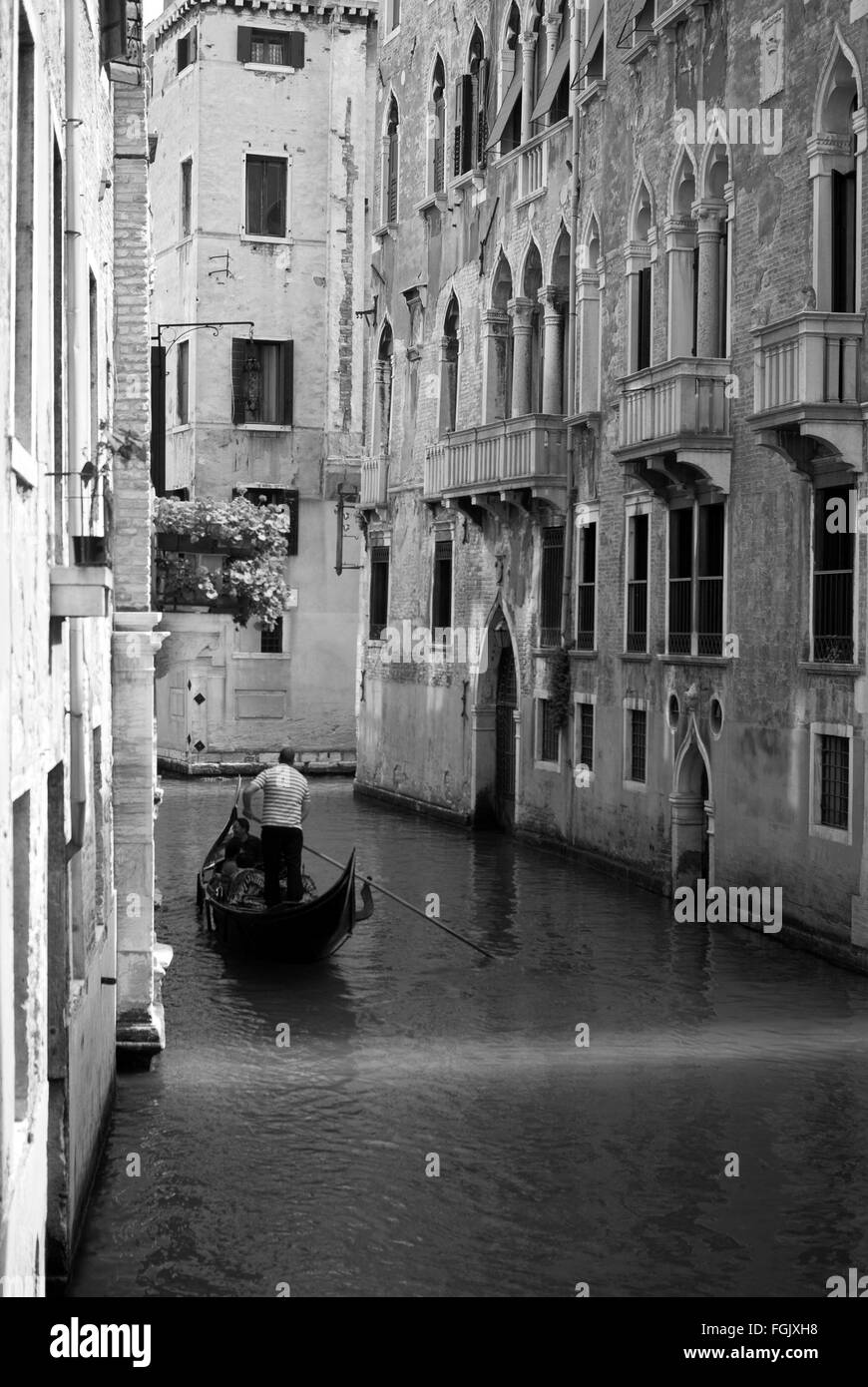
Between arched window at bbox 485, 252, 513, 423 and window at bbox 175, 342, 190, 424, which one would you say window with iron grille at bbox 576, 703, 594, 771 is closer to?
arched window at bbox 485, 252, 513, 423

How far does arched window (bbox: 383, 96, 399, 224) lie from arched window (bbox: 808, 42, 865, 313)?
1294cm

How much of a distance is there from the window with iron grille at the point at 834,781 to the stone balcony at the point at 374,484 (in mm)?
13172

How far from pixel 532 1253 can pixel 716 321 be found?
10479 mm

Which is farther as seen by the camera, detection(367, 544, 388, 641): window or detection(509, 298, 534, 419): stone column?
detection(367, 544, 388, 641): window

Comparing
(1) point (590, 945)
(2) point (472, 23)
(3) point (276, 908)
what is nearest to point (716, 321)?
(1) point (590, 945)

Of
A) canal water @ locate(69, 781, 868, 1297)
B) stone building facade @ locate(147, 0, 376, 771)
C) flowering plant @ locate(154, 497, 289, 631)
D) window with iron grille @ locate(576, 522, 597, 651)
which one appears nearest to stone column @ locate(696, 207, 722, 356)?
window with iron grille @ locate(576, 522, 597, 651)

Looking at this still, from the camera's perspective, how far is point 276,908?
13750 mm

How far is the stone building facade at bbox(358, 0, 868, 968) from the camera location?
46.4 ft

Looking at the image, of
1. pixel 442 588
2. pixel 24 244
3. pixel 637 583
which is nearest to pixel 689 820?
pixel 637 583

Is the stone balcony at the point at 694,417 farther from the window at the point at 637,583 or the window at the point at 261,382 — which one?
the window at the point at 261,382

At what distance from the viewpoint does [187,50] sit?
3061cm

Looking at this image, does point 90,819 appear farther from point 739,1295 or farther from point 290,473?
point 290,473

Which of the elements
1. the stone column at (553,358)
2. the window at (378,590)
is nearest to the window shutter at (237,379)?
the window at (378,590)

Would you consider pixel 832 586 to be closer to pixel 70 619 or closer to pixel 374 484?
pixel 70 619
